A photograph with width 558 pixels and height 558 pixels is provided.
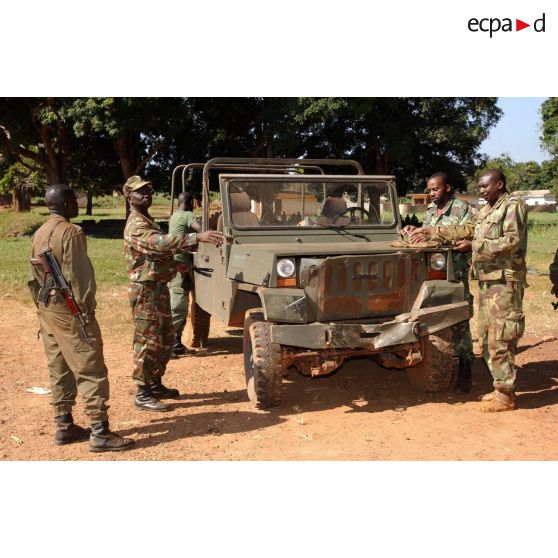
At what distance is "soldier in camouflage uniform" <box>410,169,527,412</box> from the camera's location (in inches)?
189

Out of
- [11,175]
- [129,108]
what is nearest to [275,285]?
[129,108]

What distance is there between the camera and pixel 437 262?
5.16 meters

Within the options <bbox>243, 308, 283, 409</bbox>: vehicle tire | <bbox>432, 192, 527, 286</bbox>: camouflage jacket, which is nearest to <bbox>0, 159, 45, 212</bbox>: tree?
<bbox>243, 308, 283, 409</bbox>: vehicle tire

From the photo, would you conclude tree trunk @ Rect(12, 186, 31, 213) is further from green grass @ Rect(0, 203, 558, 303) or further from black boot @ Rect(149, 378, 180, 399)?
black boot @ Rect(149, 378, 180, 399)

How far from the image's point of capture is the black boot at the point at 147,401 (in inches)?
202

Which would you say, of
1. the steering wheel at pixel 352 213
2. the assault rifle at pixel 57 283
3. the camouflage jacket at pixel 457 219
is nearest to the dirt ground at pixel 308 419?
the assault rifle at pixel 57 283

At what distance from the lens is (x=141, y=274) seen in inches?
201

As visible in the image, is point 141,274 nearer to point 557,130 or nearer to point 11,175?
point 557,130

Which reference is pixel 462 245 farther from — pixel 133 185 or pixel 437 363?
pixel 133 185

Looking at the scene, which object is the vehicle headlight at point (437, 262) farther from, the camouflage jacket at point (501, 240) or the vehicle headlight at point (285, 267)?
the vehicle headlight at point (285, 267)

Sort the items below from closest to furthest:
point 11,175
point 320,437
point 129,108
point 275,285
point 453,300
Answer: point 320,437 → point 275,285 → point 453,300 → point 129,108 → point 11,175

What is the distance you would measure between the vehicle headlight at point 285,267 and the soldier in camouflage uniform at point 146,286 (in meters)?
0.65

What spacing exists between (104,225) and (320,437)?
26352 millimetres

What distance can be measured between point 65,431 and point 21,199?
122 ft
